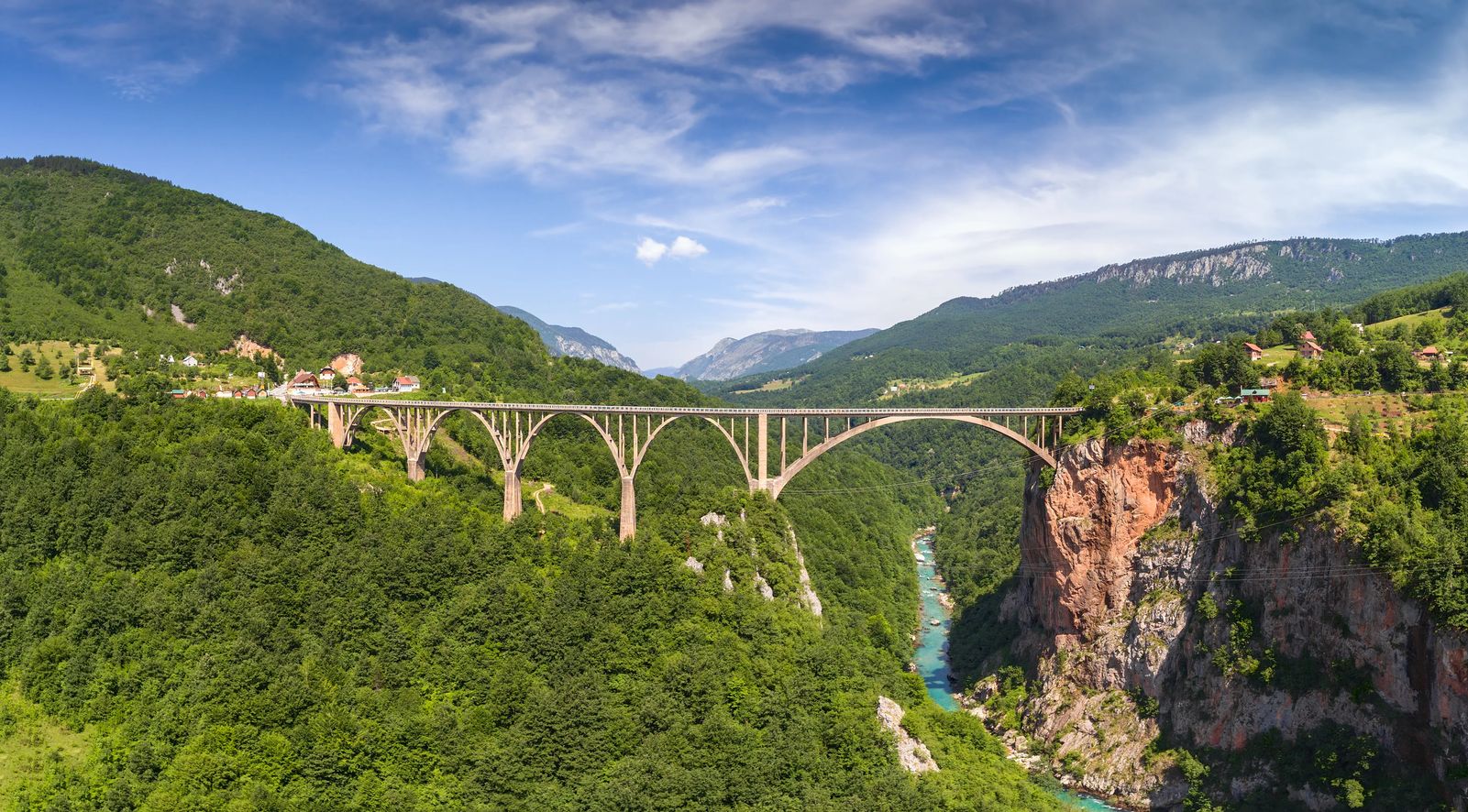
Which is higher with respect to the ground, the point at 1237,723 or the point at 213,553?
the point at 213,553

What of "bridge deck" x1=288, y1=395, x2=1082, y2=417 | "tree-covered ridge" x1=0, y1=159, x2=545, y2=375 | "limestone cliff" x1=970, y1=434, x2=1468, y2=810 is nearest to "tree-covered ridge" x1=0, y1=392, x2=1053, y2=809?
"bridge deck" x1=288, y1=395, x2=1082, y2=417

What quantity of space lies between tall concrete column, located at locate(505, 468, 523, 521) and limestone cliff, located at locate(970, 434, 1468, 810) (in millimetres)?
27763

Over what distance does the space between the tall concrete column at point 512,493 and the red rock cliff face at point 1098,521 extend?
28.0 meters

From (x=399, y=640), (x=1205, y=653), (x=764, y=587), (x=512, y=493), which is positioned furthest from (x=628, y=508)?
(x=1205, y=653)

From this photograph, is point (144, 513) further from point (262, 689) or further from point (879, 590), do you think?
point (879, 590)

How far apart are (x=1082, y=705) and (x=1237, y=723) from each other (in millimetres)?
7478

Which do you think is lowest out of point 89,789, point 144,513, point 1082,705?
point 1082,705

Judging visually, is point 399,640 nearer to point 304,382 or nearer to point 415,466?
point 415,466

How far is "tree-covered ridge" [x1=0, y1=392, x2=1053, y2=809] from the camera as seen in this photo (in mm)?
25062

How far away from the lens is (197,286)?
76.1m

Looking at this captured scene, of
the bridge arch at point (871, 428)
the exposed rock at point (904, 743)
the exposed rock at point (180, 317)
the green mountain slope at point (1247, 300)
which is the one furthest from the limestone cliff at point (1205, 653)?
the green mountain slope at point (1247, 300)

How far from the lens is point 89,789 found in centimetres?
2409

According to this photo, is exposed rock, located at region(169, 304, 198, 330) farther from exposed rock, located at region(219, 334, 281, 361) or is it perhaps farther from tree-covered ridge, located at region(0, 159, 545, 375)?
exposed rock, located at region(219, 334, 281, 361)

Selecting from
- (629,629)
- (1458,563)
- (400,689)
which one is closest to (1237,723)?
(1458,563)
